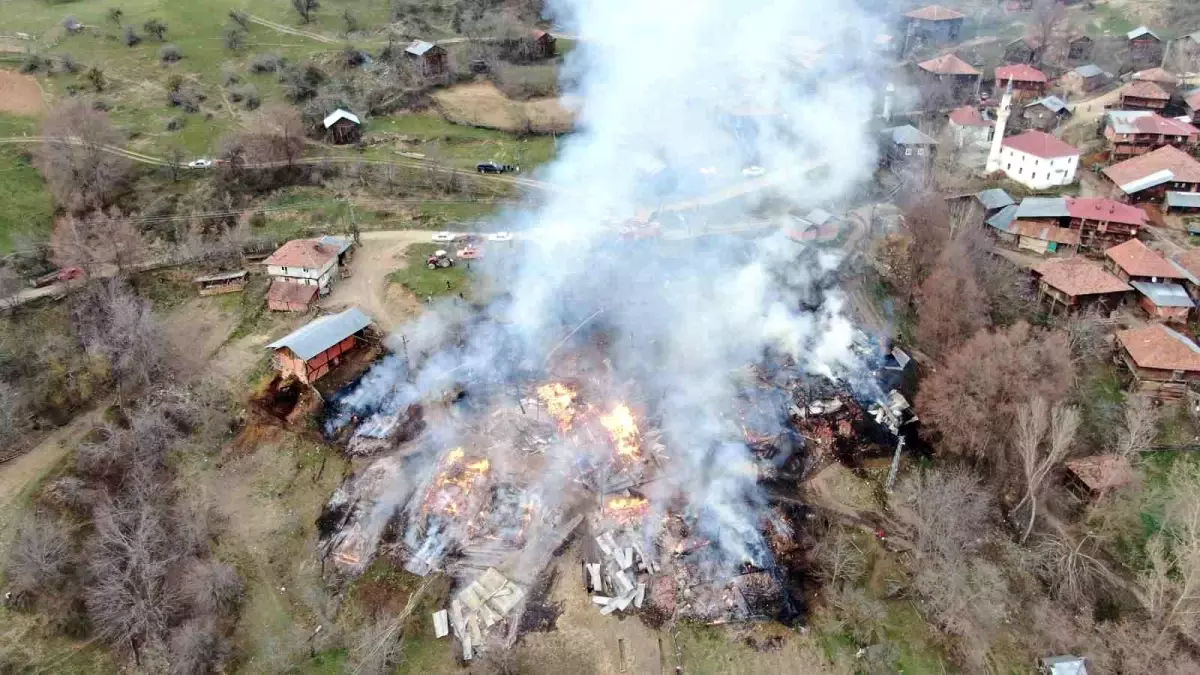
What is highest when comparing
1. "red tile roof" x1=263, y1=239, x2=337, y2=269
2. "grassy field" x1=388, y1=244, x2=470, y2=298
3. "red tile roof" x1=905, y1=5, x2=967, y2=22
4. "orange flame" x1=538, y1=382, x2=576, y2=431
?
"red tile roof" x1=263, y1=239, x2=337, y2=269

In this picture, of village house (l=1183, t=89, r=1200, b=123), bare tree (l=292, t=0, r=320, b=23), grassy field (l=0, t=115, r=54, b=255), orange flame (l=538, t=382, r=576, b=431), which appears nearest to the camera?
orange flame (l=538, t=382, r=576, b=431)

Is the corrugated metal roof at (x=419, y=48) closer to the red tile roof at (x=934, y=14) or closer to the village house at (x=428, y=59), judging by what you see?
the village house at (x=428, y=59)

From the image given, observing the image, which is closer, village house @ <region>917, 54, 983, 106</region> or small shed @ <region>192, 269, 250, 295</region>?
small shed @ <region>192, 269, 250, 295</region>

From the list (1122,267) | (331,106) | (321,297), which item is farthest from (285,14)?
(1122,267)

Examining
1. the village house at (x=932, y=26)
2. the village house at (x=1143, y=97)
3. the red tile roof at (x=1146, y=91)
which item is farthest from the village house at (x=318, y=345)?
the village house at (x=932, y=26)

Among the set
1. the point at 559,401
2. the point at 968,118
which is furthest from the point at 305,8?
the point at 968,118

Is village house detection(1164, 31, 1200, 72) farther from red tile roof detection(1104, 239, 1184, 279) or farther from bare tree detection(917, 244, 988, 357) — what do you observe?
bare tree detection(917, 244, 988, 357)

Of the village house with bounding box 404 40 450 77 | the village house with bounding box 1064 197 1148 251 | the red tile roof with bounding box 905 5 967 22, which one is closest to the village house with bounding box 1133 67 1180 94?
the red tile roof with bounding box 905 5 967 22
